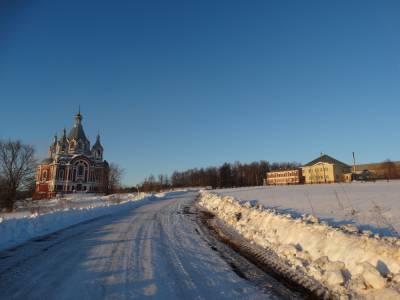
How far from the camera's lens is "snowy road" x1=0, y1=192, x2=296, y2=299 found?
4.66 metres

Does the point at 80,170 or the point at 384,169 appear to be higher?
the point at 384,169

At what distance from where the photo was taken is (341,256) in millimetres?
5984

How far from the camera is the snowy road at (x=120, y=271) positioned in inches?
183

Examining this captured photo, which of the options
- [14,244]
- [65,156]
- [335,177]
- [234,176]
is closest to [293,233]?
[14,244]

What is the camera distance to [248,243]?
8867mm

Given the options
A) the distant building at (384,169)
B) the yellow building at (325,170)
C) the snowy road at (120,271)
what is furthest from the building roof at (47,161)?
the distant building at (384,169)

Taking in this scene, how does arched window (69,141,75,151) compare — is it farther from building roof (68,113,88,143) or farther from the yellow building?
the yellow building

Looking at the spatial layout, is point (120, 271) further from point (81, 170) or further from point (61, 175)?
point (61, 175)

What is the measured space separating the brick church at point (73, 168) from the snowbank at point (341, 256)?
73255mm

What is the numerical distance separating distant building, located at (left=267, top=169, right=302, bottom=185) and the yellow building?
8.25 metres

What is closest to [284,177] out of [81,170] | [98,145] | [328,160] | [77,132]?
[328,160]

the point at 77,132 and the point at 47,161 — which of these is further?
the point at 77,132

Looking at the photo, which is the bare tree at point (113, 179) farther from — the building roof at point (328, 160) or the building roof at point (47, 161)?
the building roof at point (328, 160)

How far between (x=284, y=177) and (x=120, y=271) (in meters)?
133
